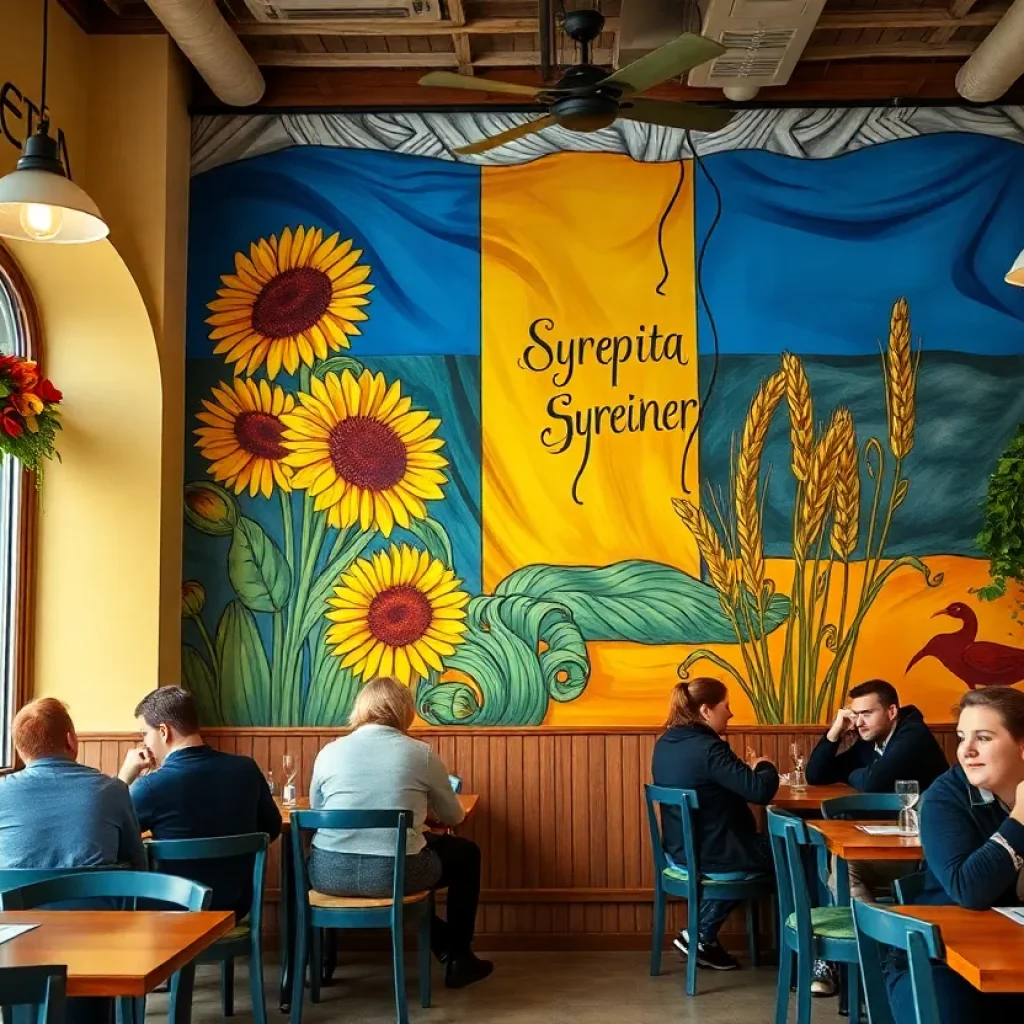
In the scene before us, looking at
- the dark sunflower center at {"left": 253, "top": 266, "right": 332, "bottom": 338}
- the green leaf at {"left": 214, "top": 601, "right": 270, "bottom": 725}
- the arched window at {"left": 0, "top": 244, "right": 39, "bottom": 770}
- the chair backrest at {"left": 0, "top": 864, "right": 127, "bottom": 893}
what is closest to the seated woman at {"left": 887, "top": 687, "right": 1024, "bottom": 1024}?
the chair backrest at {"left": 0, "top": 864, "right": 127, "bottom": 893}

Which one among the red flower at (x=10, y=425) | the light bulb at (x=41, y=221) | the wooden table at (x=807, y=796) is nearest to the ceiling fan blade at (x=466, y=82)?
the light bulb at (x=41, y=221)

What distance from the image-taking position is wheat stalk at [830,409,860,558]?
6.73m

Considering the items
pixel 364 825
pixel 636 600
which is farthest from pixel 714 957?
pixel 364 825

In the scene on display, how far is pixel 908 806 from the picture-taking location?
15.3 feet

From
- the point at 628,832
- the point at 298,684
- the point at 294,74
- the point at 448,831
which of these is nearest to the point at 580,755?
the point at 628,832

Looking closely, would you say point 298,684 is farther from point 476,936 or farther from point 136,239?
point 136,239

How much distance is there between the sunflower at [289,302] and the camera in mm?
6906

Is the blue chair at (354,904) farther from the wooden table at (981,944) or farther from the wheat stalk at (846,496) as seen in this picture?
the wheat stalk at (846,496)

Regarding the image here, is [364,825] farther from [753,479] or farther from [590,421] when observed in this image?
[753,479]

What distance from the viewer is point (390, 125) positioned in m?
7.04

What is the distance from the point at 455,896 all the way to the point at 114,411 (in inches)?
118

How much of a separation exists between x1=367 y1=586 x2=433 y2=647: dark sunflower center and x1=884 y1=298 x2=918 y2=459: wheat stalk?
268 cm

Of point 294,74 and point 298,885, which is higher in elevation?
point 294,74

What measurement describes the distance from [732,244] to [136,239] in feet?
10.4
